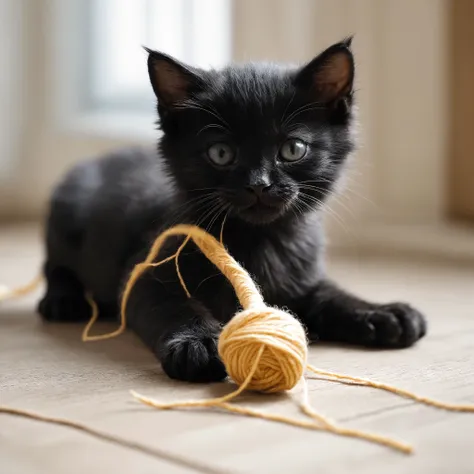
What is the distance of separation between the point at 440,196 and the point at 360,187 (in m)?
0.40

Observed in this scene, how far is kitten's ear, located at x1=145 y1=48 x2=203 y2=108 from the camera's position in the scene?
1671 mm

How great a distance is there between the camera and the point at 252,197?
1531mm

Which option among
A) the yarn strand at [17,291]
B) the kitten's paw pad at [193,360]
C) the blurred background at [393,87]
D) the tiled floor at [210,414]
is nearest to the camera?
the tiled floor at [210,414]

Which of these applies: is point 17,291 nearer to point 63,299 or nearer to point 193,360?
point 63,299

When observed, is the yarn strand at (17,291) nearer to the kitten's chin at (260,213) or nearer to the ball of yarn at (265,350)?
the kitten's chin at (260,213)

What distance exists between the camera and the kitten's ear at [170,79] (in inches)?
65.8

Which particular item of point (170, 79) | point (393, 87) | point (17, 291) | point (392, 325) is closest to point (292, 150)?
point (170, 79)

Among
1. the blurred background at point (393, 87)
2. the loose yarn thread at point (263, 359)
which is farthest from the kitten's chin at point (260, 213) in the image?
the blurred background at point (393, 87)

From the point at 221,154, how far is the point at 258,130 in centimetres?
9

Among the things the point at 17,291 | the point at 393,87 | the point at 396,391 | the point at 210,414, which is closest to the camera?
the point at 210,414

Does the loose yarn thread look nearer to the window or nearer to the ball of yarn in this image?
the ball of yarn

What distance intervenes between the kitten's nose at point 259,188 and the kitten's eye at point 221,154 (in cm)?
9

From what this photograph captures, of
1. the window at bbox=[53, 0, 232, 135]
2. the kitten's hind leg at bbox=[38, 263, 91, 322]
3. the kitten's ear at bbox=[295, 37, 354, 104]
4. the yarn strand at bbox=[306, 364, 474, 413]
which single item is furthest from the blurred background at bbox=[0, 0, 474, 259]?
the yarn strand at bbox=[306, 364, 474, 413]

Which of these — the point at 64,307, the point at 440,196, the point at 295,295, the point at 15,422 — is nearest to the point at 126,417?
the point at 15,422
